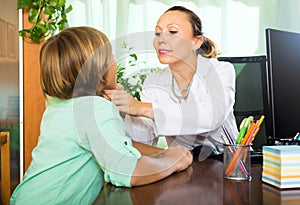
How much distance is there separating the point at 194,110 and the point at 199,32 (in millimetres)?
322

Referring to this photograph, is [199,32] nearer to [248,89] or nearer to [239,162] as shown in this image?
[248,89]

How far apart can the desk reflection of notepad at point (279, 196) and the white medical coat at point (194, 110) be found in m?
0.38

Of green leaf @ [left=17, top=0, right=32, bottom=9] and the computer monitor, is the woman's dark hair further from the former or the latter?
green leaf @ [left=17, top=0, right=32, bottom=9]

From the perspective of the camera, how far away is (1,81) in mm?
1817

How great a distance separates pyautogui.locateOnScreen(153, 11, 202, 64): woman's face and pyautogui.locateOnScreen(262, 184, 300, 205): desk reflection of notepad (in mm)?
540

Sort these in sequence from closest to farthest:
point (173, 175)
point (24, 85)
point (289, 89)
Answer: point (173, 175) → point (289, 89) → point (24, 85)

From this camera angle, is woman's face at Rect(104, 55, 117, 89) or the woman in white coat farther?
the woman in white coat

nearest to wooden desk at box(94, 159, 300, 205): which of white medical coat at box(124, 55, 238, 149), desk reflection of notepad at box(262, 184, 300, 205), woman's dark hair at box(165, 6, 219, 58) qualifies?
desk reflection of notepad at box(262, 184, 300, 205)

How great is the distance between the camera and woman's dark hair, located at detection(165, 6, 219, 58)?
131 centimetres

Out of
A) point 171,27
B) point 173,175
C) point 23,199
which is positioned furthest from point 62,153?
point 171,27

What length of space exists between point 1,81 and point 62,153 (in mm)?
1047

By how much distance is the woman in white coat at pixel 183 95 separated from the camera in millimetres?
Answer: 1116

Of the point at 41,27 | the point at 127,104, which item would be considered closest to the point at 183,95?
the point at 127,104

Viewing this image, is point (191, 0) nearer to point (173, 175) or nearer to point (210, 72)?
point (210, 72)
